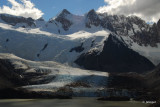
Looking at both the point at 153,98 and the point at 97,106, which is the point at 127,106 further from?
the point at 153,98

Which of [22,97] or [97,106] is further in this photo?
[22,97]

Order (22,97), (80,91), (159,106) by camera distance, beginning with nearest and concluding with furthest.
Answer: (159,106), (22,97), (80,91)

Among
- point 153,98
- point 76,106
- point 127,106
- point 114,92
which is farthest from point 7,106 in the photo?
point 114,92

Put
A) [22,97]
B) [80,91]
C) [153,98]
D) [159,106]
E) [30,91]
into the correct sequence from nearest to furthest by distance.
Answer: [159,106], [153,98], [22,97], [30,91], [80,91]

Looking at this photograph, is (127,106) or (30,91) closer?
(127,106)

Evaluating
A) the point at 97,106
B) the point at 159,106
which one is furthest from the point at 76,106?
the point at 159,106

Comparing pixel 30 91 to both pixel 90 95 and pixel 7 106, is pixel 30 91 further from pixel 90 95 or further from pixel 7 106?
pixel 7 106

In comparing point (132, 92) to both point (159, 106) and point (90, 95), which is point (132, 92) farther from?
point (159, 106)

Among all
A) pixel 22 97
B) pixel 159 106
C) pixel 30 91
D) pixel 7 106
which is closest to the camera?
pixel 159 106

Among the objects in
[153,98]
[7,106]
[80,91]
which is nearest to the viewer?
[7,106]
